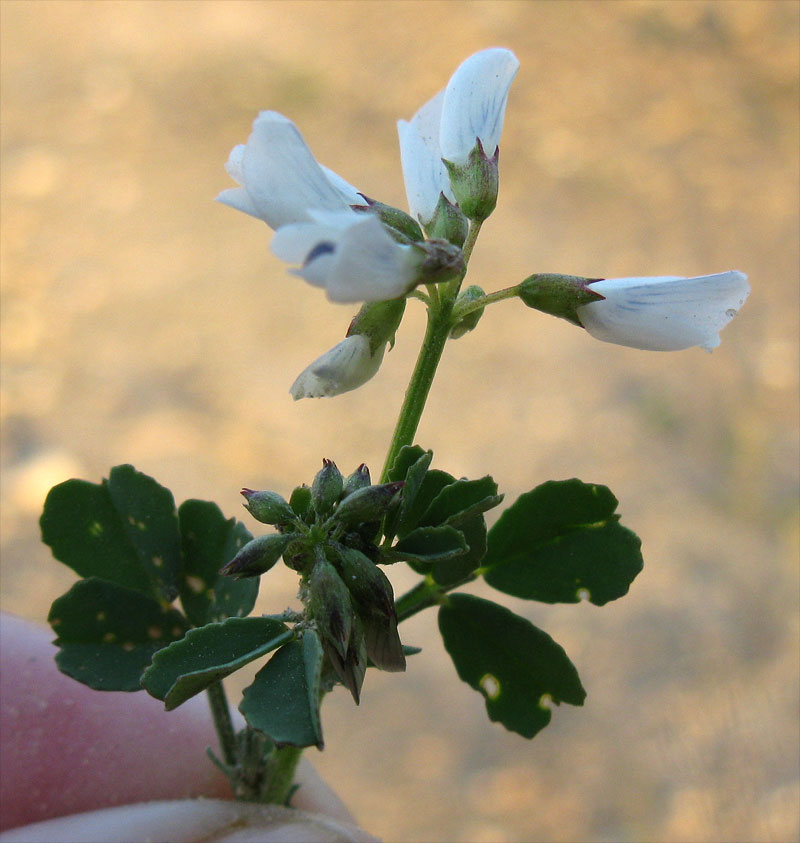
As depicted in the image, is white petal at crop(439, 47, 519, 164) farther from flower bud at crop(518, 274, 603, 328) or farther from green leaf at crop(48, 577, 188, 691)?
green leaf at crop(48, 577, 188, 691)

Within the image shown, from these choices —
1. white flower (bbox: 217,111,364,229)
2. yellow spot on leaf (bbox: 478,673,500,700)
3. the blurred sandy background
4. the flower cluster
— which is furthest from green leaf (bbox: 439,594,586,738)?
the blurred sandy background

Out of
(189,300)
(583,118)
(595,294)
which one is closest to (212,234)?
(189,300)

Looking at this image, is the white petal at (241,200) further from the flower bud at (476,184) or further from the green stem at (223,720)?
the green stem at (223,720)

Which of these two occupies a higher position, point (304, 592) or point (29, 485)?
point (29, 485)

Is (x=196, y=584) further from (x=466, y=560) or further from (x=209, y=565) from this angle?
(x=466, y=560)

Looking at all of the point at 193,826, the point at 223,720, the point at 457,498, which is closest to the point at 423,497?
the point at 457,498

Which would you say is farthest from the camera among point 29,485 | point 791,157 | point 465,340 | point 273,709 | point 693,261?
point 791,157

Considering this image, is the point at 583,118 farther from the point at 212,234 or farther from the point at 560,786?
the point at 560,786

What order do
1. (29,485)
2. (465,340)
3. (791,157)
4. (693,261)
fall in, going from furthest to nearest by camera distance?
(791,157), (693,261), (465,340), (29,485)
